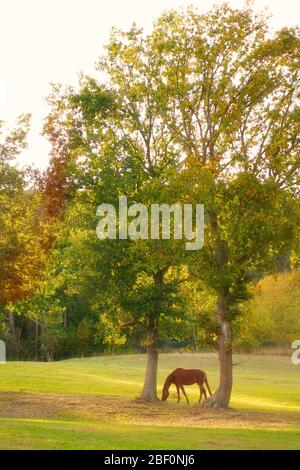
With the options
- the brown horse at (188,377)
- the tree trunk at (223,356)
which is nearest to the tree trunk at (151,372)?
the brown horse at (188,377)

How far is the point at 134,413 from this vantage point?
31.2m

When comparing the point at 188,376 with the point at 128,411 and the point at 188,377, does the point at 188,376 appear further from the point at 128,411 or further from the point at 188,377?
the point at 128,411

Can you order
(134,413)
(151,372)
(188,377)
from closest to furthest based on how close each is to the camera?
(134,413) < (188,377) < (151,372)

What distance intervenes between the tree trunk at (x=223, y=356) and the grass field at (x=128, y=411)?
2.93ft

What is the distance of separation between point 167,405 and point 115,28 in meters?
16.3

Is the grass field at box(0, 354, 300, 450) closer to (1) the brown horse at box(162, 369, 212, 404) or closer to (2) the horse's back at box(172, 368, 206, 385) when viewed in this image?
(1) the brown horse at box(162, 369, 212, 404)

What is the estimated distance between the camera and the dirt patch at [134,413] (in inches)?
1121

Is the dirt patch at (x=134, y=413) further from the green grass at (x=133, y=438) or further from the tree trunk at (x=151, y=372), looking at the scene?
the green grass at (x=133, y=438)

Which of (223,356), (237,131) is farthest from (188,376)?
(237,131)

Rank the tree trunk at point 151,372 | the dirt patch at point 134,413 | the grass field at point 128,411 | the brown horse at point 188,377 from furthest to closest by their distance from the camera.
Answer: the tree trunk at point 151,372
the brown horse at point 188,377
the dirt patch at point 134,413
the grass field at point 128,411

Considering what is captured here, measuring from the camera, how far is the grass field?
19.1m

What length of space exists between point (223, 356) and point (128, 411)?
15.0 feet

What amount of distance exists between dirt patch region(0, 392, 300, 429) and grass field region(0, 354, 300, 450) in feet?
0.12

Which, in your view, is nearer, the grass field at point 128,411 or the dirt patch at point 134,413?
the grass field at point 128,411
